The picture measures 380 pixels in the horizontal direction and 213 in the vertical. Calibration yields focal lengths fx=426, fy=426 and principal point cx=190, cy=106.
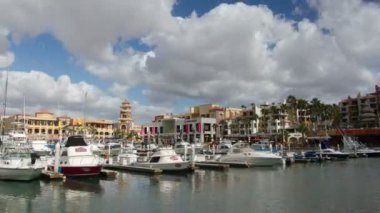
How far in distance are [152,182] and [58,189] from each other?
1188 centimetres

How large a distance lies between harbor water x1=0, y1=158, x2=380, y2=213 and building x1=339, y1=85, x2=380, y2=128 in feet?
445

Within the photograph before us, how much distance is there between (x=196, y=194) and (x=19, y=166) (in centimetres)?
2159

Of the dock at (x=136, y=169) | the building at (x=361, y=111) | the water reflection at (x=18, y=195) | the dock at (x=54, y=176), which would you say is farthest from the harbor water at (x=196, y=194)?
the building at (x=361, y=111)

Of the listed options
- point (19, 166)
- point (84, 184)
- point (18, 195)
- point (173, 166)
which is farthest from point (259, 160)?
point (18, 195)

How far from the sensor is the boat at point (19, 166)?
4831 cm

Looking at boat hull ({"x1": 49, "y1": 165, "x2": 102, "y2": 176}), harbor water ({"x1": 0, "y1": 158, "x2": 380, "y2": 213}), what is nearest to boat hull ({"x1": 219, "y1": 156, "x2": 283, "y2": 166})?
harbor water ({"x1": 0, "y1": 158, "x2": 380, "y2": 213})

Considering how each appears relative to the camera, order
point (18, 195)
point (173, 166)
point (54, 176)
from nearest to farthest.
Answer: point (18, 195) → point (54, 176) → point (173, 166)

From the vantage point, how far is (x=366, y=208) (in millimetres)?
32844

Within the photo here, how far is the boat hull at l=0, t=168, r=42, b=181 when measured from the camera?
48.2 meters

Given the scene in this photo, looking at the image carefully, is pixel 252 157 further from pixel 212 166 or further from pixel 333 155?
pixel 333 155

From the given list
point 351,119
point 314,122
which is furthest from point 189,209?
point 351,119

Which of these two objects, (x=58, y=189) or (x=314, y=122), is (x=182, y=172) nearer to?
(x=58, y=189)

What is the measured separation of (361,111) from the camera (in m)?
188

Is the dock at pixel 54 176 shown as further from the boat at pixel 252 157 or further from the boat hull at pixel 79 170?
the boat at pixel 252 157
